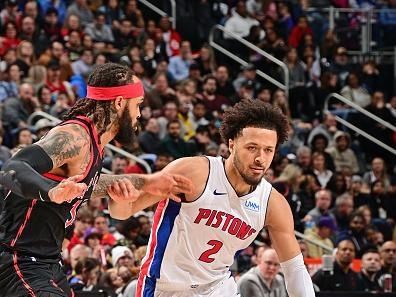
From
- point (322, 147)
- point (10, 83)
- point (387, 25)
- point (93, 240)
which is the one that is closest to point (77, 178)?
point (93, 240)

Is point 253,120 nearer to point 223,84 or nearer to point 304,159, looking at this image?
point 304,159

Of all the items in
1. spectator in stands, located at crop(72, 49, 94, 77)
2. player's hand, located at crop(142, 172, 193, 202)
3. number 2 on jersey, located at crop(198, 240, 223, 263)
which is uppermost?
player's hand, located at crop(142, 172, 193, 202)

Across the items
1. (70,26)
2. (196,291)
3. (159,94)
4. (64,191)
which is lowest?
(159,94)

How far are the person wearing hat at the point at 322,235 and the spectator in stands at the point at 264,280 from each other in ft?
9.94

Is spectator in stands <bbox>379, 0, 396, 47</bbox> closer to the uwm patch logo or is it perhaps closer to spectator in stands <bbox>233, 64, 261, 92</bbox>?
spectator in stands <bbox>233, 64, 261, 92</bbox>

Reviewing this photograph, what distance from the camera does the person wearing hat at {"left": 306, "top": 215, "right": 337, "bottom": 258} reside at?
13.2m

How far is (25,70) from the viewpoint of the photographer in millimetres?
15102

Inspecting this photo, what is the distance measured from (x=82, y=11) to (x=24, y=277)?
12.4 meters

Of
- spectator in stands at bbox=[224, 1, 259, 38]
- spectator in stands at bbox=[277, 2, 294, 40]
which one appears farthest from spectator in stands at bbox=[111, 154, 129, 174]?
spectator in stands at bbox=[277, 2, 294, 40]

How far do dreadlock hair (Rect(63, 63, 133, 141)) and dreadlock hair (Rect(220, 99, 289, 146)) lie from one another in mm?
948

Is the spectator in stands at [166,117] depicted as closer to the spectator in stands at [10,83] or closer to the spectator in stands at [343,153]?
the spectator in stands at [10,83]

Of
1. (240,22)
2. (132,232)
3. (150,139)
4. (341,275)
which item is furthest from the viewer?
(240,22)

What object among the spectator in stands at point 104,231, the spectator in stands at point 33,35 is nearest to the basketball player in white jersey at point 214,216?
the spectator in stands at point 104,231

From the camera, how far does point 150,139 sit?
14773mm
